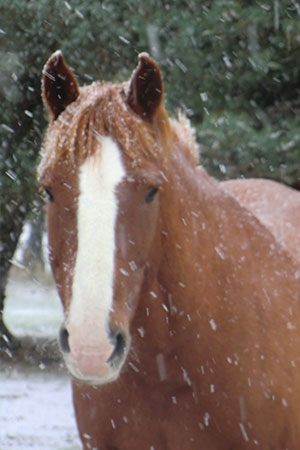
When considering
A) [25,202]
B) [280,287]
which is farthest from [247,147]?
[280,287]

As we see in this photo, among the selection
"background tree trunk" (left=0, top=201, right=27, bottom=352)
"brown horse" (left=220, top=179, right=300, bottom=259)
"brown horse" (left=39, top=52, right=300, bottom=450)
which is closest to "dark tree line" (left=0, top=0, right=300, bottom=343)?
"background tree trunk" (left=0, top=201, right=27, bottom=352)

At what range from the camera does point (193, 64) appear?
7902 millimetres

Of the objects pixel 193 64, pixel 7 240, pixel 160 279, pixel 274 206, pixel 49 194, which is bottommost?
pixel 7 240

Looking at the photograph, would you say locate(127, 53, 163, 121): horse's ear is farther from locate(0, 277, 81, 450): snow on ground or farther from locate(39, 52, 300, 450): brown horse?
locate(0, 277, 81, 450): snow on ground

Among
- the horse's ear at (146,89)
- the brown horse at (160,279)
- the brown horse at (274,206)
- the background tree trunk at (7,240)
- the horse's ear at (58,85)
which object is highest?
the horse's ear at (146,89)

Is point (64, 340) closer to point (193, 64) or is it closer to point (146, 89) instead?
point (146, 89)

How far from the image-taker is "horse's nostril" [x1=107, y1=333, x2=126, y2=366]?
253cm

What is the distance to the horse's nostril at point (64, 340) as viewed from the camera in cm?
256

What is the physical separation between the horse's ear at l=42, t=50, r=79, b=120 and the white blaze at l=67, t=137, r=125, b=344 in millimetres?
293

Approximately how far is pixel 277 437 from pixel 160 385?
460mm

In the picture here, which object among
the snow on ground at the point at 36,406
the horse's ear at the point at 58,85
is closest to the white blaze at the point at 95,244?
the horse's ear at the point at 58,85

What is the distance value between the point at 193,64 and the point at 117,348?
5.67 metres

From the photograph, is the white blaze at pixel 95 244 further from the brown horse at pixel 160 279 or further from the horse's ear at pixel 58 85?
the horse's ear at pixel 58 85

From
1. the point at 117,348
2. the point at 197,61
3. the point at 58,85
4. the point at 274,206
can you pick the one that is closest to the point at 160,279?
the point at 117,348
